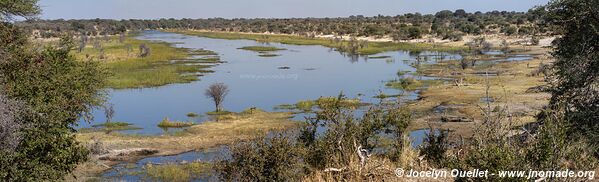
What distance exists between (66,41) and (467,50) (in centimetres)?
6548

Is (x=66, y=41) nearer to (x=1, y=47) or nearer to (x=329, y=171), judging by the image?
(x=1, y=47)

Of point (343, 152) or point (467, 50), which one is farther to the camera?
point (467, 50)

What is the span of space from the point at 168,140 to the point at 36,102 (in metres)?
14.9

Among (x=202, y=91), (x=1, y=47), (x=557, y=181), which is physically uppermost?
(x=1, y=47)

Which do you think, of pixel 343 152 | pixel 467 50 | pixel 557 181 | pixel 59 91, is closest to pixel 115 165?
pixel 59 91

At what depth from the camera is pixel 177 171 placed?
2466 centimetres

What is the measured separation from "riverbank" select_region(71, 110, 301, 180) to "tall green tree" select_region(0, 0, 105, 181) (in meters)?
3.12

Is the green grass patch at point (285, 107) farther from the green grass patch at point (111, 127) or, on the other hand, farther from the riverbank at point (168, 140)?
the green grass patch at point (111, 127)

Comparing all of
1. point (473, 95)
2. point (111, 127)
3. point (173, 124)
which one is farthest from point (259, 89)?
point (473, 95)

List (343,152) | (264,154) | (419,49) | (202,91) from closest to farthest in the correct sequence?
1. (343,152)
2. (264,154)
3. (202,91)
4. (419,49)

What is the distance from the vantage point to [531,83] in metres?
46.7

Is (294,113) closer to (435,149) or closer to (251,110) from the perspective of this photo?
(251,110)

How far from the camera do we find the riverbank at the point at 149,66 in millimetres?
57025

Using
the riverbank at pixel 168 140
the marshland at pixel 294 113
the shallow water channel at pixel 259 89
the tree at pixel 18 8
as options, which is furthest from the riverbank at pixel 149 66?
the tree at pixel 18 8
